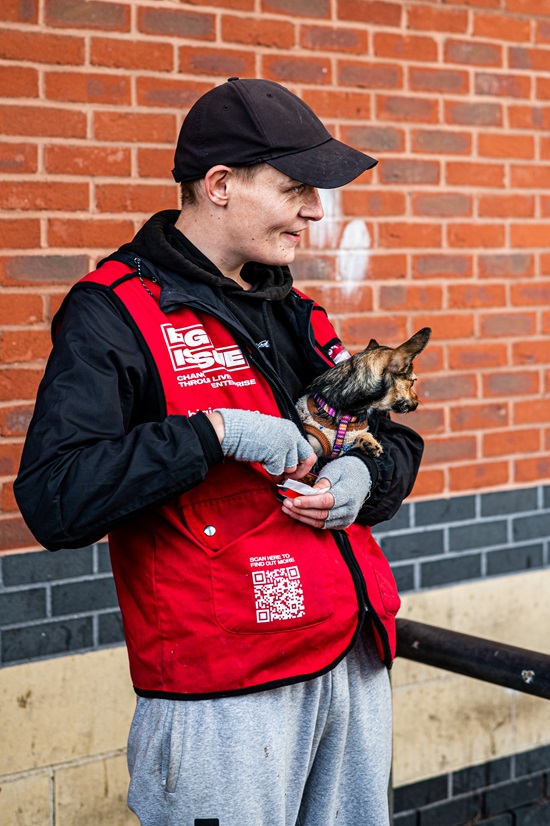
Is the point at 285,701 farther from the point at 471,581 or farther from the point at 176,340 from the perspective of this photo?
the point at 471,581

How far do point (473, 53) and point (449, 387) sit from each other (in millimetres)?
1300

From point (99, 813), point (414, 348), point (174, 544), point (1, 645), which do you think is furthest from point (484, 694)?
point (174, 544)

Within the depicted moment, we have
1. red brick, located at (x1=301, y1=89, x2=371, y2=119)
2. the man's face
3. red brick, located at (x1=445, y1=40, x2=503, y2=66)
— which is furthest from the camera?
red brick, located at (x1=445, y1=40, x2=503, y2=66)

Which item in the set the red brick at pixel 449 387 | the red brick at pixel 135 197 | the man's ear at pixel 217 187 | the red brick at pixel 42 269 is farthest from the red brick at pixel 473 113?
the man's ear at pixel 217 187

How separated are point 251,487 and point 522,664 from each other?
33.7 inches

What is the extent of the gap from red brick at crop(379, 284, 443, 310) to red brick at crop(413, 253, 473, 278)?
2.3 inches

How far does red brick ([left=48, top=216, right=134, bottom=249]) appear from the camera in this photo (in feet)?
10.4

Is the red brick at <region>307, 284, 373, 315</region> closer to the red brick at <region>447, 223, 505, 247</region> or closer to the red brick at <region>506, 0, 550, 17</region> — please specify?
the red brick at <region>447, 223, 505, 247</region>

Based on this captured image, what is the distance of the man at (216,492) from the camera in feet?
6.15

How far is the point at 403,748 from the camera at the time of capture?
4000 millimetres

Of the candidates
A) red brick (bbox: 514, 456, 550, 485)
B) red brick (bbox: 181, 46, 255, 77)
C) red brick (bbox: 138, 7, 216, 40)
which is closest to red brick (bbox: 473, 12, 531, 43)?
red brick (bbox: 181, 46, 255, 77)

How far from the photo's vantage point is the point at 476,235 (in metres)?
4.02

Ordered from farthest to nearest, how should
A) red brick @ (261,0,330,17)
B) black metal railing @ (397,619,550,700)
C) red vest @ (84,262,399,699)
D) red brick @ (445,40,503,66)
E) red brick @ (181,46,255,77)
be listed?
red brick @ (445,40,503,66)
red brick @ (261,0,330,17)
red brick @ (181,46,255,77)
black metal railing @ (397,619,550,700)
red vest @ (84,262,399,699)

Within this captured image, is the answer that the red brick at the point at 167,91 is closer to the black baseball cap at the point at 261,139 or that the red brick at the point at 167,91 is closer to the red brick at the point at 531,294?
the black baseball cap at the point at 261,139
